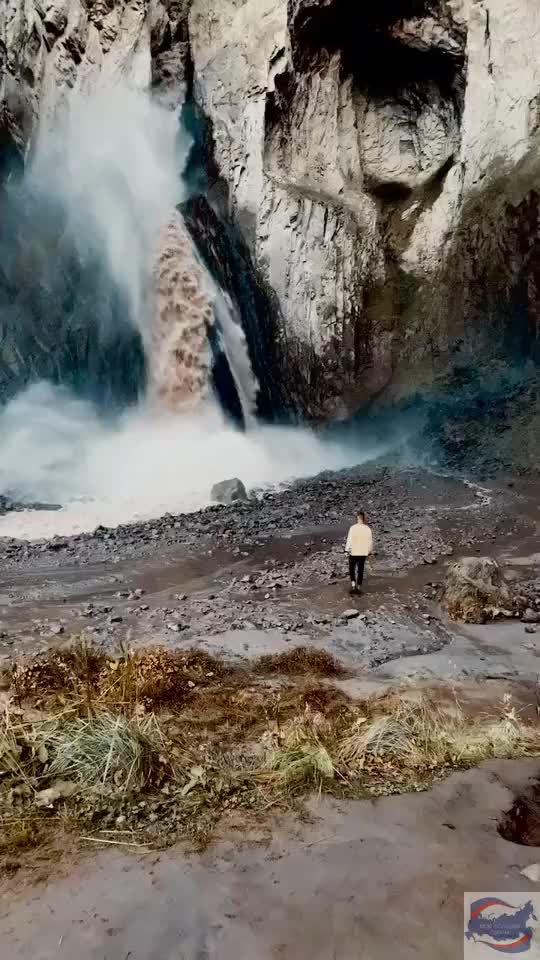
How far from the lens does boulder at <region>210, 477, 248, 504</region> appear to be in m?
14.4

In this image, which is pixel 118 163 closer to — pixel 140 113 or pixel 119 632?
pixel 140 113

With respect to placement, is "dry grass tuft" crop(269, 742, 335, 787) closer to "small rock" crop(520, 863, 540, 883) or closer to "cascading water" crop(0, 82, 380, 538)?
"small rock" crop(520, 863, 540, 883)

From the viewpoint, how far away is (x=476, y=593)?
8023 mm

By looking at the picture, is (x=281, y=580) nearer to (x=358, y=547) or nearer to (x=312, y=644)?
(x=358, y=547)

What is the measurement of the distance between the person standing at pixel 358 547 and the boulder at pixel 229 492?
19.3 ft

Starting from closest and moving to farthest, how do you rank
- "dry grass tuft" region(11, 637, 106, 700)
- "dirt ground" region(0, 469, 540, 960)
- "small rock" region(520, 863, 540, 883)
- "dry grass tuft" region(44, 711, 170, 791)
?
1. "dirt ground" region(0, 469, 540, 960)
2. "small rock" region(520, 863, 540, 883)
3. "dry grass tuft" region(44, 711, 170, 791)
4. "dry grass tuft" region(11, 637, 106, 700)

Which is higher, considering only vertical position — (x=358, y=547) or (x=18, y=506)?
(x=18, y=506)

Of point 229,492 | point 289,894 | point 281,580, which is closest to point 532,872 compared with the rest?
point 289,894

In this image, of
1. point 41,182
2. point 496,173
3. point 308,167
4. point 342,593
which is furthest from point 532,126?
point 342,593

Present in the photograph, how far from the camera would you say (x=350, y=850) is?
3531 mm
